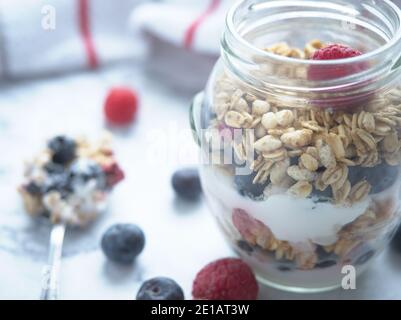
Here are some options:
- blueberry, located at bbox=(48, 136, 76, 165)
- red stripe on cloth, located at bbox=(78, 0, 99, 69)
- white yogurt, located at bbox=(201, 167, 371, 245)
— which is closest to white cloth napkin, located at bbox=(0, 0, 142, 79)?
red stripe on cloth, located at bbox=(78, 0, 99, 69)

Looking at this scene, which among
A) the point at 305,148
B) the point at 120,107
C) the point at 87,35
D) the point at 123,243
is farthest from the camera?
the point at 87,35

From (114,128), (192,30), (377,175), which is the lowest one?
(114,128)

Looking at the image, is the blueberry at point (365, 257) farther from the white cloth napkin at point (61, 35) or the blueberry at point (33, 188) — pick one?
the white cloth napkin at point (61, 35)

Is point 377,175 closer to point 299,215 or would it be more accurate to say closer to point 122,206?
point 299,215

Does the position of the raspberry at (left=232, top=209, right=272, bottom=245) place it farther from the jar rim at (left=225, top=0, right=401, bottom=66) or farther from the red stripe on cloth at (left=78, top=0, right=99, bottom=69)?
the red stripe on cloth at (left=78, top=0, right=99, bottom=69)

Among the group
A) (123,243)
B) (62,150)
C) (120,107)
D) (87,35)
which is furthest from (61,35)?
(123,243)

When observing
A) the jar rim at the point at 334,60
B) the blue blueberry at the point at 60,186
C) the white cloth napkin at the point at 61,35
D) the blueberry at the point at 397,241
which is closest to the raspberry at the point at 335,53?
the jar rim at the point at 334,60
